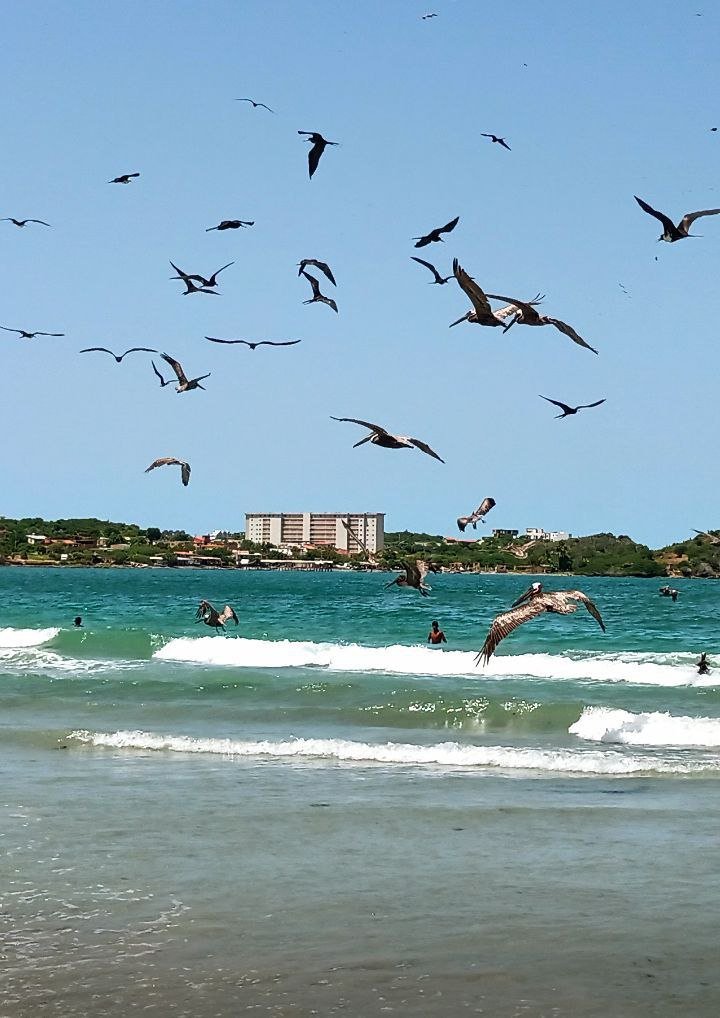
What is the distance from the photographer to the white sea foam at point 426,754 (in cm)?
1598

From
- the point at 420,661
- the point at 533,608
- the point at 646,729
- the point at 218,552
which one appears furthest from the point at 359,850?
the point at 218,552

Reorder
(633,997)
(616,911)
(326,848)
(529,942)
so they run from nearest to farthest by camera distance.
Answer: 1. (633,997)
2. (529,942)
3. (616,911)
4. (326,848)

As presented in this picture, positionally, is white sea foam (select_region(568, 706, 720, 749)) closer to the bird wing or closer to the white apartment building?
the bird wing

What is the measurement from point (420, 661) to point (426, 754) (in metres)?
16.5

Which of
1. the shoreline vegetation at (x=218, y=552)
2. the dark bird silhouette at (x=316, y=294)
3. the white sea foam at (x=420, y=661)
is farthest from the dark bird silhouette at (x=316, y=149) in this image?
the shoreline vegetation at (x=218, y=552)

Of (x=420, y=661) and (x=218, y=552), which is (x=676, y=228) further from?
(x=218, y=552)

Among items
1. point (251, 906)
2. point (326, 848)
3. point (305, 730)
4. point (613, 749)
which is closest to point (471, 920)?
point (251, 906)

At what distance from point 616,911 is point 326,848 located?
277 cm

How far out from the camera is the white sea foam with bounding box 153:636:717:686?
29.3 m

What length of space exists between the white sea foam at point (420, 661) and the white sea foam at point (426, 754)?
10932mm

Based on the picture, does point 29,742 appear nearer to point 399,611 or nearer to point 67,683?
point 67,683

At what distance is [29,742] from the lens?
59.2 ft

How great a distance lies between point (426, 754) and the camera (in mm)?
16953

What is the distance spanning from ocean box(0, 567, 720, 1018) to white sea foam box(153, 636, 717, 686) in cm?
308
